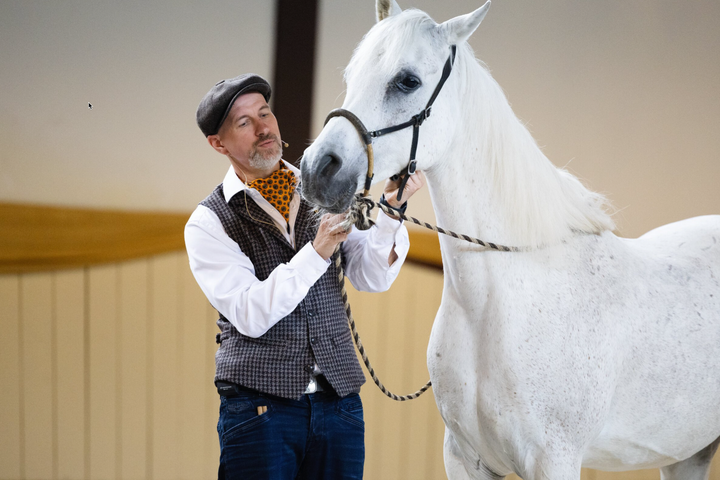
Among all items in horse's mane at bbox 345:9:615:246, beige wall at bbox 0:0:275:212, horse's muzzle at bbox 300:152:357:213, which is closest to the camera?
horse's muzzle at bbox 300:152:357:213

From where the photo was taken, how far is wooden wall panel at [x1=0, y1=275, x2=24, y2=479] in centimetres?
226

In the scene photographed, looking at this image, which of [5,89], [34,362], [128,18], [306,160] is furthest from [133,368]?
[306,160]

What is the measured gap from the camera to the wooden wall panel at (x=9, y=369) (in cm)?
226

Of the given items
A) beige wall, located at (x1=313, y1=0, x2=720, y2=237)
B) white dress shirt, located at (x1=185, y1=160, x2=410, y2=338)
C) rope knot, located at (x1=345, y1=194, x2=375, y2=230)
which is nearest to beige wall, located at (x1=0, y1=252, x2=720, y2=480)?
beige wall, located at (x1=313, y1=0, x2=720, y2=237)

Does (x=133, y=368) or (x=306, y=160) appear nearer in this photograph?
(x=306, y=160)

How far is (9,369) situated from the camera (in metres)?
2.26

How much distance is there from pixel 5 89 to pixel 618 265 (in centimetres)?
225

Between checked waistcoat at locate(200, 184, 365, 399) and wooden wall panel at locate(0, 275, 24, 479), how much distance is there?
1.44 meters

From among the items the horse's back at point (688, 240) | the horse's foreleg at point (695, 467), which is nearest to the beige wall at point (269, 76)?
the horse's back at point (688, 240)

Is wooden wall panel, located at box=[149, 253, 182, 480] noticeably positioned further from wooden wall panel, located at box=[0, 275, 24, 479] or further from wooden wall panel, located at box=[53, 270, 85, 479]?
wooden wall panel, located at box=[0, 275, 24, 479]

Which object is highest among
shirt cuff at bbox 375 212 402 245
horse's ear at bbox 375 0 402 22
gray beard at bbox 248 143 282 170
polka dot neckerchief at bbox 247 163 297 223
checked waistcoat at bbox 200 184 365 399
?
horse's ear at bbox 375 0 402 22

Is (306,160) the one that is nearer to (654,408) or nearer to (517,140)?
(517,140)

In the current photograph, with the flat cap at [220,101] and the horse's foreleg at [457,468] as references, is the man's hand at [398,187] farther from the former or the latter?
the horse's foreleg at [457,468]

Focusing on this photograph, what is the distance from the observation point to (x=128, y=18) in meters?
2.34
